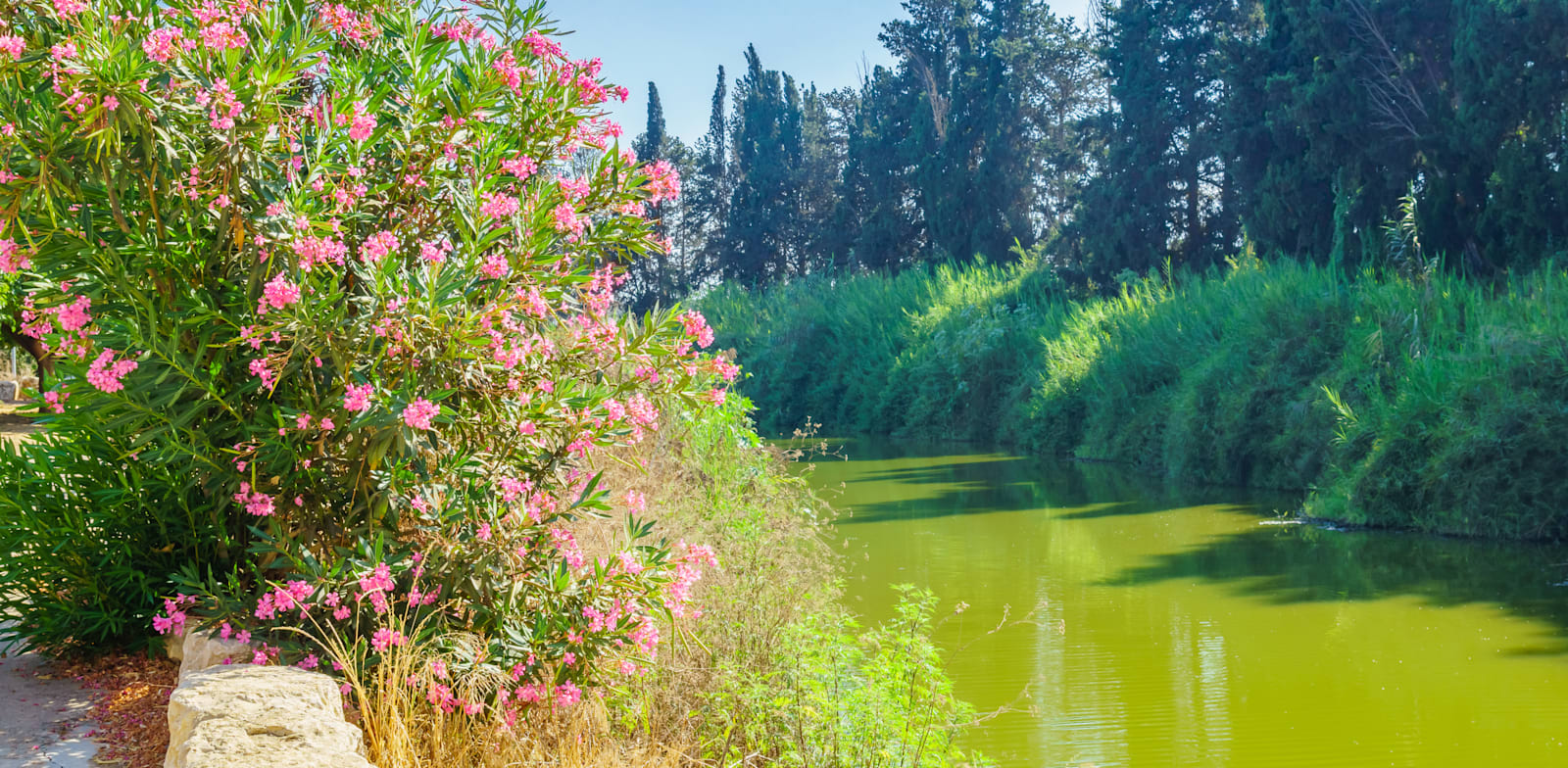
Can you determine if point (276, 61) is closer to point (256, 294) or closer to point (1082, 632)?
point (256, 294)

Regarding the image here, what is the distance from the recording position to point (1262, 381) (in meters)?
17.6

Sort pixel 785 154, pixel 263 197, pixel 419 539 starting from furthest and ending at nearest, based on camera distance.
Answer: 1. pixel 785 154
2. pixel 419 539
3. pixel 263 197

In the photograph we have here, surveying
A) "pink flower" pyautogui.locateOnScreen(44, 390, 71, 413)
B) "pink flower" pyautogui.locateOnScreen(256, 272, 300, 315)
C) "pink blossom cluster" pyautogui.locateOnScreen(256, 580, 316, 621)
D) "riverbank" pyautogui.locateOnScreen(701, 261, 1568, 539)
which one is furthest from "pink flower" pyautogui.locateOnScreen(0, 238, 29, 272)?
"riverbank" pyautogui.locateOnScreen(701, 261, 1568, 539)

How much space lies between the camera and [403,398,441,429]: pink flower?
3.75 metres

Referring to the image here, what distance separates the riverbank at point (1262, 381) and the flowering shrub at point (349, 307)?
434 inches

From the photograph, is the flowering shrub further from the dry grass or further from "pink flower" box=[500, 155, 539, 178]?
the dry grass

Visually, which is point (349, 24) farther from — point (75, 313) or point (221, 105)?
point (75, 313)

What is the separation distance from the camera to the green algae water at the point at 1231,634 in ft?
23.9

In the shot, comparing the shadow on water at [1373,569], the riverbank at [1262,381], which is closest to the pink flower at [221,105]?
the shadow on water at [1373,569]

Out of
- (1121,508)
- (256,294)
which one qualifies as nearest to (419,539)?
(256,294)

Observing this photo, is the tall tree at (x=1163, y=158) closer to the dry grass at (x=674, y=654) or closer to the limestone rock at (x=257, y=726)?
the dry grass at (x=674, y=654)

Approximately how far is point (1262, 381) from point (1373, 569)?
6.30 metres

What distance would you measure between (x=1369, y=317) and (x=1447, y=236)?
295cm

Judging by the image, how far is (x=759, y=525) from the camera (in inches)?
371
